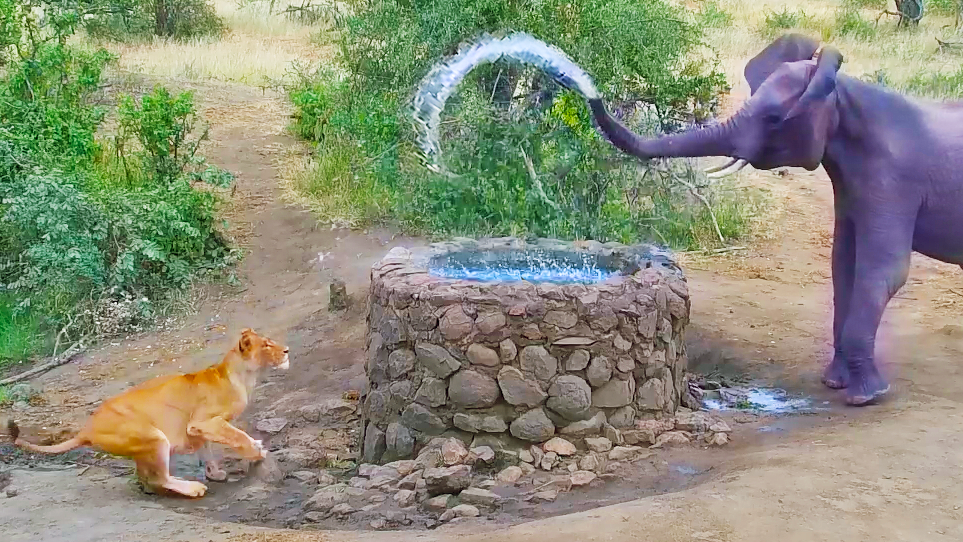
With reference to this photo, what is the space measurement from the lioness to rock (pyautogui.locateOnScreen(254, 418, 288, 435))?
750 millimetres

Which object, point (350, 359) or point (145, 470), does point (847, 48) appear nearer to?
point (350, 359)

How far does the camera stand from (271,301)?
28.8ft

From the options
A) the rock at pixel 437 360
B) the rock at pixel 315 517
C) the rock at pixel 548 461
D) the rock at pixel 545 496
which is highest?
the rock at pixel 437 360

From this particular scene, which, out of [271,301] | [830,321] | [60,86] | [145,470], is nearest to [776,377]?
→ [830,321]

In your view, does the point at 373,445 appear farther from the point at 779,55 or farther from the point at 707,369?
the point at 779,55

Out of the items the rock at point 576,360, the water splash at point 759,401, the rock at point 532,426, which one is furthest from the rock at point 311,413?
the water splash at point 759,401

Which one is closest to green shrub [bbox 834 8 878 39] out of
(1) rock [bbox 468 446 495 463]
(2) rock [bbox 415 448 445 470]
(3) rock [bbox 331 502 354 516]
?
(1) rock [bbox 468 446 495 463]

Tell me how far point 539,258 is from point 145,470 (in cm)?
254

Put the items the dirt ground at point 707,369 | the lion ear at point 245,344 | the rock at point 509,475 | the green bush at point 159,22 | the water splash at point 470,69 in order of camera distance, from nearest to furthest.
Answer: the dirt ground at point 707,369, the rock at point 509,475, the lion ear at point 245,344, the water splash at point 470,69, the green bush at point 159,22

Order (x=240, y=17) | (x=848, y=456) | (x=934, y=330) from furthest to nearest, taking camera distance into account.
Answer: (x=240, y=17) → (x=934, y=330) → (x=848, y=456)

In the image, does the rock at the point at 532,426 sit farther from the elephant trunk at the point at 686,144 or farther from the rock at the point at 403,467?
the elephant trunk at the point at 686,144

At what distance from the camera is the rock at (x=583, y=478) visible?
4.91m

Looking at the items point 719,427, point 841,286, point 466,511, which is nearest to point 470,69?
point 841,286

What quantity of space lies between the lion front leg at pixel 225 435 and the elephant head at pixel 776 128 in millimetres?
2326
